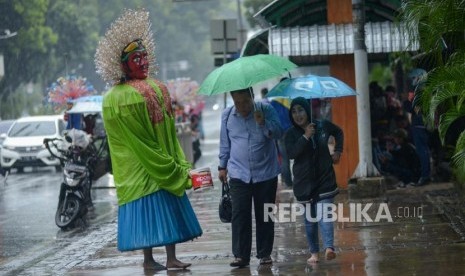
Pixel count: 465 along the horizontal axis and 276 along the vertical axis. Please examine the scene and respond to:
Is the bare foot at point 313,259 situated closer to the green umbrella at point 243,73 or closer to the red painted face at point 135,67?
the green umbrella at point 243,73

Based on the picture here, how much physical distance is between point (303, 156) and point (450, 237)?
2.25 metres

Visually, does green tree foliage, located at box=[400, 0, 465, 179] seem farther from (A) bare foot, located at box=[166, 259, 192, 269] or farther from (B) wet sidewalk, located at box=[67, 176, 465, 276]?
(A) bare foot, located at box=[166, 259, 192, 269]

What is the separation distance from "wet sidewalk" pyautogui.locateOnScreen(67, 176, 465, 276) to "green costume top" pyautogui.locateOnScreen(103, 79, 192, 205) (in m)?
0.86

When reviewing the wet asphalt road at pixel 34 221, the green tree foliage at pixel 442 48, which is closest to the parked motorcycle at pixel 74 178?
the wet asphalt road at pixel 34 221

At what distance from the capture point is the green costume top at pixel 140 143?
1027 cm

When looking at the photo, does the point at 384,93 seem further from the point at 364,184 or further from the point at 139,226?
the point at 139,226

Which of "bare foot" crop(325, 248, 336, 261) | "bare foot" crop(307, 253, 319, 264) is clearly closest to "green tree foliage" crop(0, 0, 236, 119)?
"bare foot" crop(307, 253, 319, 264)

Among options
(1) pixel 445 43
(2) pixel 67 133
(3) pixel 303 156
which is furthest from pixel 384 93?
(3) pixel 303 156

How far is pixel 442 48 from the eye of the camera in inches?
446

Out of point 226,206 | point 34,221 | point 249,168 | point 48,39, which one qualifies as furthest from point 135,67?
point 48,39

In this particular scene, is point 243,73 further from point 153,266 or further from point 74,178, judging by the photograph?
point 74,178

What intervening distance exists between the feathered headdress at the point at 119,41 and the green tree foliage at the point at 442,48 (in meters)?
2.63

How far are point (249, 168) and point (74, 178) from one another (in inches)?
240

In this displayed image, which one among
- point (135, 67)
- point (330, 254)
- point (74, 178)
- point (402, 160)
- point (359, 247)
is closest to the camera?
point (330, 254)
